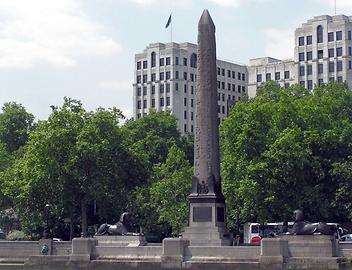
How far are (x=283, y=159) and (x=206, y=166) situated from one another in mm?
13416

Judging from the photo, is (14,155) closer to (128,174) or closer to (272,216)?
(128,174)

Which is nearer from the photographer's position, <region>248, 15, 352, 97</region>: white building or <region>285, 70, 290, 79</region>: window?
<region>248, 15, 352, 97</region>: white building

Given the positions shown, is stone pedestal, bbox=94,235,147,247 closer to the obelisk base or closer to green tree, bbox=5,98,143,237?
the obelisk base

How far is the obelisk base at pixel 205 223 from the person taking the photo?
5091 centimetres

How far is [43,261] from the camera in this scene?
52875mm

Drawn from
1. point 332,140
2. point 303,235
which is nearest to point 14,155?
point 332,140

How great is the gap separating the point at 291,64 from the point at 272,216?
84561mm

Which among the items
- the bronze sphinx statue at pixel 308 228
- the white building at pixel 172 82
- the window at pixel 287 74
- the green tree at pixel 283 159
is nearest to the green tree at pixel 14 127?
the green tree at pixel 283 159

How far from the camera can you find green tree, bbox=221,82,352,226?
63781 mm

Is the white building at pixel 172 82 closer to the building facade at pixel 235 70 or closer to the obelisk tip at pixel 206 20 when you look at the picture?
the building facade at pixel 235 70

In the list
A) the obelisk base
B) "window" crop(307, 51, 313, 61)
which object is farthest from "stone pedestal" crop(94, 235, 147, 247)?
"window" crop(307, 51, 313, 61)

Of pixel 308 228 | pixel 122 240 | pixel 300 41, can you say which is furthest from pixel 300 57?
pixel 308 228

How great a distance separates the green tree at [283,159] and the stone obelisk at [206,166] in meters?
11.6

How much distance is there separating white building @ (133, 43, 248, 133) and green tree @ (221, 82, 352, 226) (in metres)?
76.2
